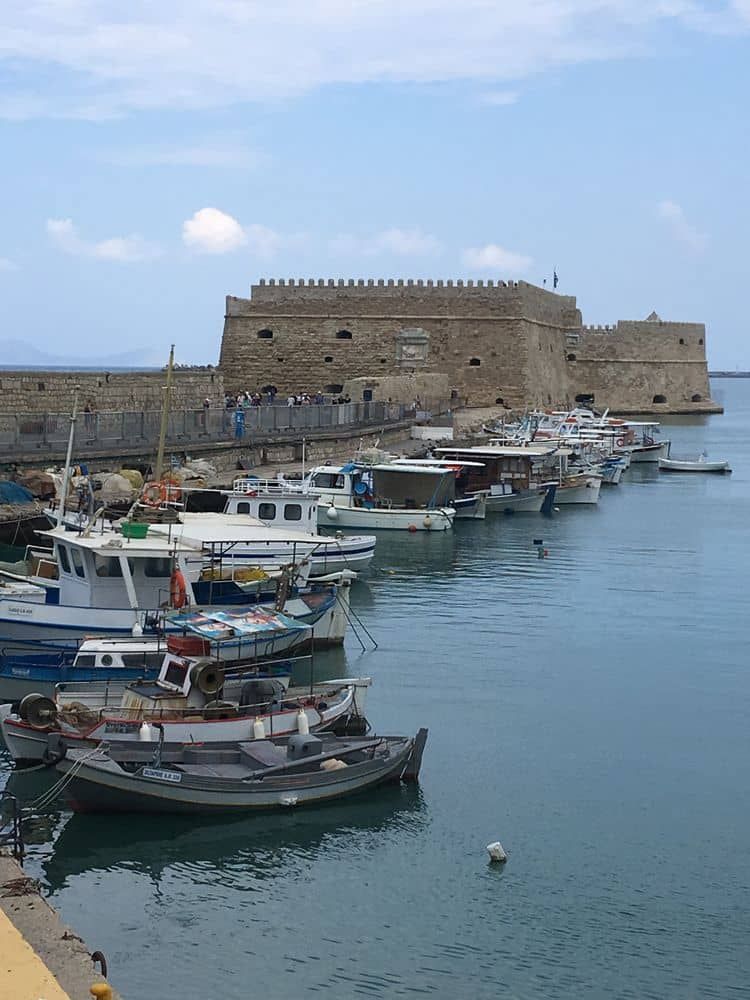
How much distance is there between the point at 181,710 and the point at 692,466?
36874mm

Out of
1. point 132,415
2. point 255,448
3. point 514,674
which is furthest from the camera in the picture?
point 255,448

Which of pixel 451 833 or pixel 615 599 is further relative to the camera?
pixel 615 599

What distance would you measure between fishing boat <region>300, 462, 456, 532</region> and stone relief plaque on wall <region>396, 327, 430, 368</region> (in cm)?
2097

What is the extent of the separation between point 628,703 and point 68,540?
660cm

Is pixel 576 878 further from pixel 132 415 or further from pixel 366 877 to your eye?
pixel 132 415

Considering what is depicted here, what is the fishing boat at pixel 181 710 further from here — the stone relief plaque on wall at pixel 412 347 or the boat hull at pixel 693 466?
the stone relief plaque on wall at pixel 412 347

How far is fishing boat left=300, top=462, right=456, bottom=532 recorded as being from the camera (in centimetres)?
2884

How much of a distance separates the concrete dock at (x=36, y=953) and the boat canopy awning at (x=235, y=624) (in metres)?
4.85

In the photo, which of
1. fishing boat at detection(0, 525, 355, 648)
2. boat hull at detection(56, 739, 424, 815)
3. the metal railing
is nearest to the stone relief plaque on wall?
the metal railing

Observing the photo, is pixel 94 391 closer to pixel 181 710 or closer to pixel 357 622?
pixel 357 622

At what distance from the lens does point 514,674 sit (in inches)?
703

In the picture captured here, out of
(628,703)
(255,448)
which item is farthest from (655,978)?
(255,448)

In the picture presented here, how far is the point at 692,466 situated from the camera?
47875 millimetres

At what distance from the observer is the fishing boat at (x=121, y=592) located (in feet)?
51.8
